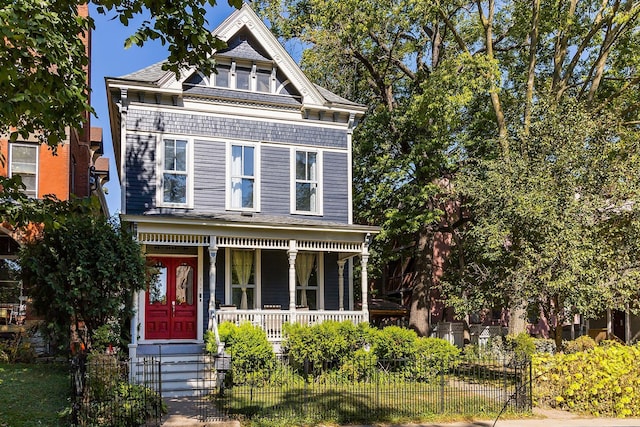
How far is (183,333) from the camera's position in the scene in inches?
733

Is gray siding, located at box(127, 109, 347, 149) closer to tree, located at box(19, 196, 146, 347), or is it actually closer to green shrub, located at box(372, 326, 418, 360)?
tree, located at box(19, 196, 146, 347)

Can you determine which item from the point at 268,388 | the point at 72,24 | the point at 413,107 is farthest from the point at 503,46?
the point at 72,24

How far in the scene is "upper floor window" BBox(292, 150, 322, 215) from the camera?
20.3 m

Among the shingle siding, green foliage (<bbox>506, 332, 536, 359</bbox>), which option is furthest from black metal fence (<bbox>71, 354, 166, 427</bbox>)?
the shingle siding

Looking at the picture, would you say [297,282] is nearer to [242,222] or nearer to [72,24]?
[242,222]

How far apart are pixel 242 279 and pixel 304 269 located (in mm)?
2210

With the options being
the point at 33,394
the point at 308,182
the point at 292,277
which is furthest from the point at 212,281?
the point at 33,394

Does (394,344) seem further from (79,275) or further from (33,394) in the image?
(33,394)

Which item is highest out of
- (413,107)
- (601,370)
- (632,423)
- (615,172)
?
(413,107)

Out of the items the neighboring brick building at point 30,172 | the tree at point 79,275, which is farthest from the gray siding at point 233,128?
the tree at point 79,275

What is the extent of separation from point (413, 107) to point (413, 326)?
9.31 metres

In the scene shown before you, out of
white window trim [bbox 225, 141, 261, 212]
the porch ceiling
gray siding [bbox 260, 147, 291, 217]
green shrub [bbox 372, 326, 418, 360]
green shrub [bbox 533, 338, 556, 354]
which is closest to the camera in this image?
the porch ceiling

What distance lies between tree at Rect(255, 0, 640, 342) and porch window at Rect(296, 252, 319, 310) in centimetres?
433

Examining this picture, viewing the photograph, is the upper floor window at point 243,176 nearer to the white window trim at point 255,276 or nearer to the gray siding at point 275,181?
the gray siding at point 275,181
